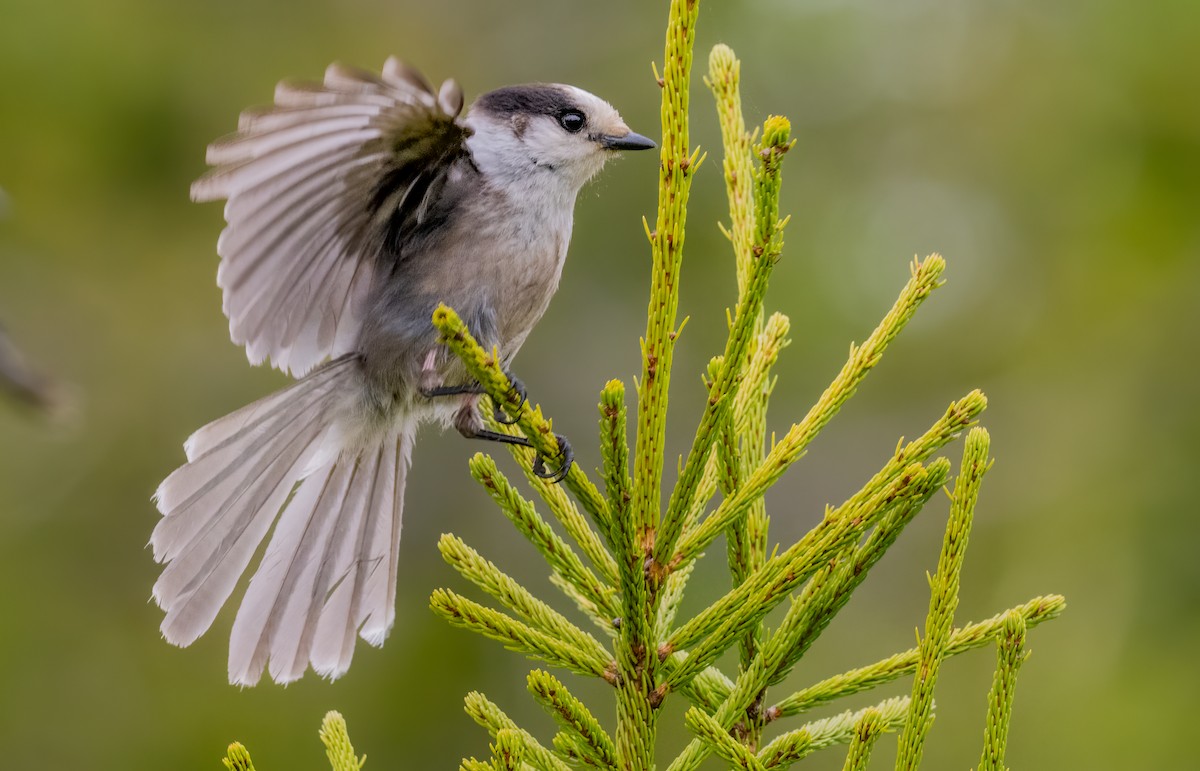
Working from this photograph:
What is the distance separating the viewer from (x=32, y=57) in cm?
532

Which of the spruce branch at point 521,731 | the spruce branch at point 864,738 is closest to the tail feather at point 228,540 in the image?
the spruce branch at point 521,731

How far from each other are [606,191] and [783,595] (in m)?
5.04

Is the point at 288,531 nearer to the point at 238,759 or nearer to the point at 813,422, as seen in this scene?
the point at 238,759

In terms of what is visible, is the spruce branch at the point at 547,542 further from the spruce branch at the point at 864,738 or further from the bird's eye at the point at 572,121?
the bird's eye at the point at 572,121

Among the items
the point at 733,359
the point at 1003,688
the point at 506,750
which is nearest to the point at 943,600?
the point at 1003,688

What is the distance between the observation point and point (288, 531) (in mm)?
2611

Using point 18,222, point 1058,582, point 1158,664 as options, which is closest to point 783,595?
point 1158,664

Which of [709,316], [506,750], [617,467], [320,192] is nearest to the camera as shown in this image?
[506,750]

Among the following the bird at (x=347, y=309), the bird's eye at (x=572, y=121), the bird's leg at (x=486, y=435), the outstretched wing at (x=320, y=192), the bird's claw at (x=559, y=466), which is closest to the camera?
the bird's claw at (x=559, y=466)

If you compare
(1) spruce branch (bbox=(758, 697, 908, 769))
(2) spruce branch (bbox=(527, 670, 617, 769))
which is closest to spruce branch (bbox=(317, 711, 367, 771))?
(2) spruce branch (bbox=(527, 670, 617, 769))

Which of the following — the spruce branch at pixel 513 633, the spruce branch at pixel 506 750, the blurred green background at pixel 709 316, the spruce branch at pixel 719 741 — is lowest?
the spruce branch at pixel 506 750

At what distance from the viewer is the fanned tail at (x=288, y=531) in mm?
2332

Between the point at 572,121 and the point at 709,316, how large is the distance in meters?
3.08

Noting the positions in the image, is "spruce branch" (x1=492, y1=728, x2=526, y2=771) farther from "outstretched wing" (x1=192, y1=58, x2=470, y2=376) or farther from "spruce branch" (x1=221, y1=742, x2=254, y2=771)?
"outstretched wing" (x1=192, y1=58, x2=470, y2=376)
